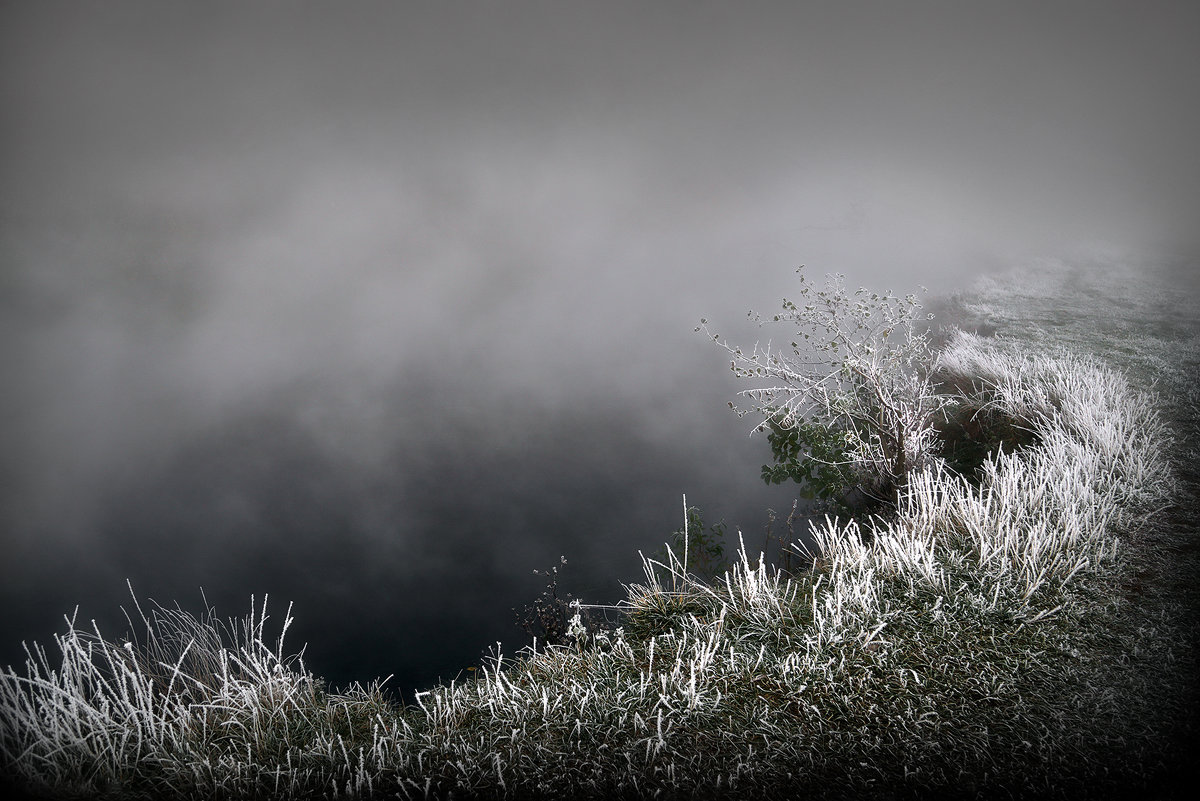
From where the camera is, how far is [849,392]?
5.78 m

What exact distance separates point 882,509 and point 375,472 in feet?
97.1

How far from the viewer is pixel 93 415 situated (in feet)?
171

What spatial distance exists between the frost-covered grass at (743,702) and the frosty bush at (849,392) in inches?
80.7

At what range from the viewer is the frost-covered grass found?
1.77 metres

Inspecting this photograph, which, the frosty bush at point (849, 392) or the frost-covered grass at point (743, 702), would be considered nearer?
the frost-covered grass at point (743, 702)

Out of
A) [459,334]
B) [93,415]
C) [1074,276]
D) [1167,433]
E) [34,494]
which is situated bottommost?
[34,494]

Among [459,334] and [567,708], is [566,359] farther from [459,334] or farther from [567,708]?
[567,708]

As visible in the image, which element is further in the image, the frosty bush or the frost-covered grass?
the frosty bush

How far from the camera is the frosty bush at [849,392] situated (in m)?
5.31

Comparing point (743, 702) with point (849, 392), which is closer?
point (743, 702)

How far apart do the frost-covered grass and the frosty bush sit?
2.05 metres

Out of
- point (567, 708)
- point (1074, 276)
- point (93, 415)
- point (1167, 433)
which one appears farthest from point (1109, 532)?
point (93, 415)

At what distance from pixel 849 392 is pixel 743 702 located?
4.37 m

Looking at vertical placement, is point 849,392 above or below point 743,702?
above
